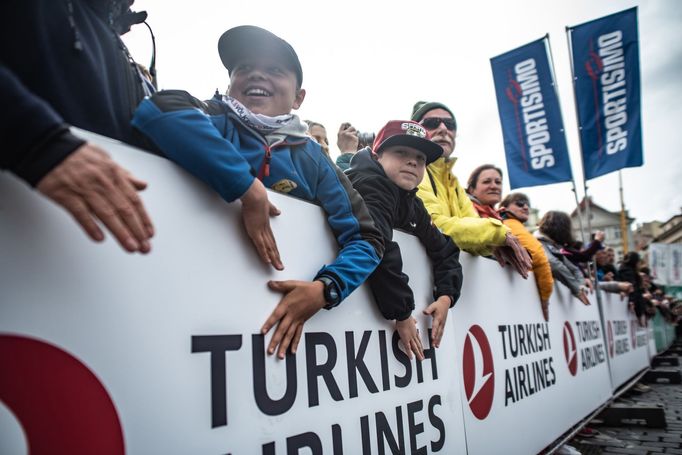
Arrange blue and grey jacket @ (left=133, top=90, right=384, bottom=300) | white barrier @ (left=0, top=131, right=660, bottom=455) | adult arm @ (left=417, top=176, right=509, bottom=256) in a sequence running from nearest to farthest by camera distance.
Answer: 1. white barrier @ (left=0, top=131, right=660, bottom=455)
2. blue and grey jacket @ (left=133, top=90, right=384, bottom=300)
3. adult arm @ (left=417, top=176, right=509, bottom=256)

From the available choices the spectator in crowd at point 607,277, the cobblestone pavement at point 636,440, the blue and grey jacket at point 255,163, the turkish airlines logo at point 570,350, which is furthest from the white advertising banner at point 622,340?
the blue and grey jacket at point 255,163

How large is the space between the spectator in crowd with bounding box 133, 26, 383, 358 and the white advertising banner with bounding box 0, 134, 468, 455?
59 mm

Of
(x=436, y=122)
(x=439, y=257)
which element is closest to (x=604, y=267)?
(x=436, y=122)

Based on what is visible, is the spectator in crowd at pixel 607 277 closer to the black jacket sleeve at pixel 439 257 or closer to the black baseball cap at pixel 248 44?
the black jacket sleeve at pixel 439 257

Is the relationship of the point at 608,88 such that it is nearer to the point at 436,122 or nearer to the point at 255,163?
the point at 436,122

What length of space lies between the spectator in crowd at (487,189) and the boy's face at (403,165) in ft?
5.63

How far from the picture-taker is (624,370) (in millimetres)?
5750

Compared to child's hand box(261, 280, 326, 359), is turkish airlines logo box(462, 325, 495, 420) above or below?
below

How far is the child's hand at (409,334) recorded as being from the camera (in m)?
1.71

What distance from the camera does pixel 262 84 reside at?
62.3 inches

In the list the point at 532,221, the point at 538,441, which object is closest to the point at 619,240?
the point at 532,221

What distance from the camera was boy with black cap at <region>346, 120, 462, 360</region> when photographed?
166 centimetres

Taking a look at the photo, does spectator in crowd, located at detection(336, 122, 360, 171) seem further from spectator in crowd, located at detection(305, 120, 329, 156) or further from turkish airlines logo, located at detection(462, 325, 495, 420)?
turkish airlines logo, located at detection(462, 325, 495, 420)

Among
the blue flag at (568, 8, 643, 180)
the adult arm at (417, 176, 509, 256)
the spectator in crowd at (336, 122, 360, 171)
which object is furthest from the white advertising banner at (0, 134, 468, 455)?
the blue flag at (568, 8, 643, 180)
